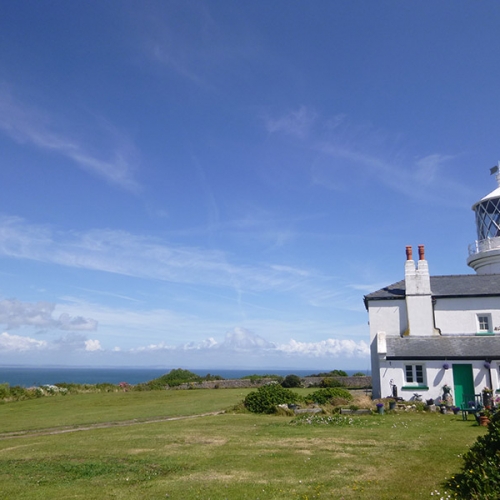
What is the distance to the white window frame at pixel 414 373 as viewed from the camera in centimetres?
2556

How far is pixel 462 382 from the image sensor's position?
81.6 feet

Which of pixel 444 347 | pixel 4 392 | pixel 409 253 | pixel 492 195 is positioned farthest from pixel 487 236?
pixel 4 392

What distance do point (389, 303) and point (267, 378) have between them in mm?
26141

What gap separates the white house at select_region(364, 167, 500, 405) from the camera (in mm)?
24891

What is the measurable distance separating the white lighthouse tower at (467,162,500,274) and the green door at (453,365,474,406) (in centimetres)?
1135

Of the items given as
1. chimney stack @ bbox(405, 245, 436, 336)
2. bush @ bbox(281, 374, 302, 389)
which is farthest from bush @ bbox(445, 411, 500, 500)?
bush @ bbox(281, 374, 302, 389)

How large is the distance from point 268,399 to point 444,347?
10.8m

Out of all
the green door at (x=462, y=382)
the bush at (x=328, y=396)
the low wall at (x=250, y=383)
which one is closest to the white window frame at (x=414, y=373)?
the green door at (x=462, y=382)

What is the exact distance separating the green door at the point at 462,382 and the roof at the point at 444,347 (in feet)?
2.35

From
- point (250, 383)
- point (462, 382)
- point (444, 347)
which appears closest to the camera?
point (462, 382)

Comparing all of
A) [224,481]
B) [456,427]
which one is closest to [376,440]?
[456,427]

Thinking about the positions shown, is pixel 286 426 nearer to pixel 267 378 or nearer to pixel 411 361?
pixel 411 361

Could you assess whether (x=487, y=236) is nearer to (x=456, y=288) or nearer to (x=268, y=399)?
(x=456, y=288)

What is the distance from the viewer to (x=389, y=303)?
2931 centimetres
